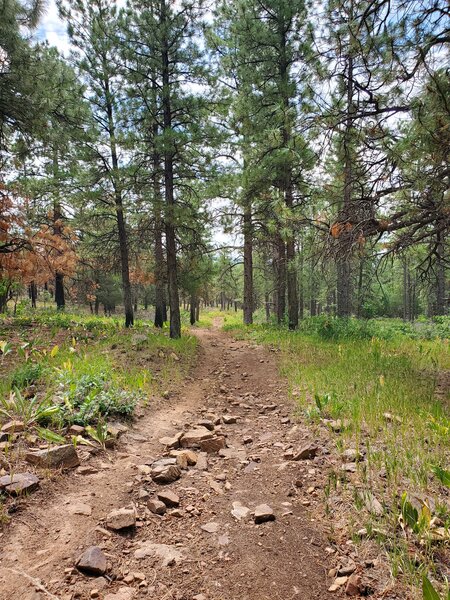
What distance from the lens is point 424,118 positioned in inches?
174

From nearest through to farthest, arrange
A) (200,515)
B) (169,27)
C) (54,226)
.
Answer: (200,515) < (169,27) < (54,226)

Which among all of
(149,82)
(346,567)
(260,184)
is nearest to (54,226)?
(149,82)

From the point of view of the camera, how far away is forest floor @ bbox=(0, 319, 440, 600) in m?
1.99

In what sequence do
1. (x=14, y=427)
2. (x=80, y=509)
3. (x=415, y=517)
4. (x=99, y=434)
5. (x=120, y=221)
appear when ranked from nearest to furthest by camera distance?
1. (x=415, y=517)
2. (x=80, y=509)
3. (x=14, y=427)
4. (x=99, y=434)
5. (x=120, y=221)

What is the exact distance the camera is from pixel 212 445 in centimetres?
408

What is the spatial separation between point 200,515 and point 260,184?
11.0 meters

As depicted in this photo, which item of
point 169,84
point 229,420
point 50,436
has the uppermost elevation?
point 169,84

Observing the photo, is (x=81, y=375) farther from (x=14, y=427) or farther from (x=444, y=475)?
(x=444, y=475)

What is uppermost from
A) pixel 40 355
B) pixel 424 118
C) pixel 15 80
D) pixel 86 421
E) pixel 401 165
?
pixel 15 80

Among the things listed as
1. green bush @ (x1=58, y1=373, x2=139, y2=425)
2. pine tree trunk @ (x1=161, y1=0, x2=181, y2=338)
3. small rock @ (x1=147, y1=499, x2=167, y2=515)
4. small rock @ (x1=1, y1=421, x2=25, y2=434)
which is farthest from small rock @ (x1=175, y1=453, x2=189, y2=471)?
pine tree trunk @ (x1=161, y1=0, x2=181, y2=338)

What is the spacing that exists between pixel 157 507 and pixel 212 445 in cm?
133

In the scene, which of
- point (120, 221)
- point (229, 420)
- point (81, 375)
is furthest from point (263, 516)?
point (120, 221)

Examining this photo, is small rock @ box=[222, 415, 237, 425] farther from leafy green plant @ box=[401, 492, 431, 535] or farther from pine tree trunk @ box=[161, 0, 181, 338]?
pine tree trunk @ box=[161, 0, 181, 338]

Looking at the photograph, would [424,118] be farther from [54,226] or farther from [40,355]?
[54,226]
